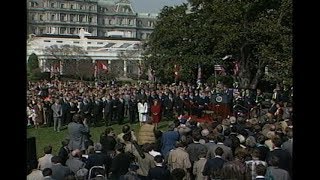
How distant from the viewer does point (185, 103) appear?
2064 cm

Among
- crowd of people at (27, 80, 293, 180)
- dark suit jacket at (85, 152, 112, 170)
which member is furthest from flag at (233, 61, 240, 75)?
dark suit jacket at (85, 152, 112, 170)

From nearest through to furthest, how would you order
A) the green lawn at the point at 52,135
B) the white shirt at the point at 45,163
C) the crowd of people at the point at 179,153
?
1. the crowd of people at the point at 179,153
2. the white shirt at the point at 45,163
3. the green lawn at the point at 52,135

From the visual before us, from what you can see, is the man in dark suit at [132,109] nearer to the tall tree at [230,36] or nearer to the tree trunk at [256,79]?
the tall tree at [230,36]

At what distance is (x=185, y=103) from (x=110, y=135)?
11.5m

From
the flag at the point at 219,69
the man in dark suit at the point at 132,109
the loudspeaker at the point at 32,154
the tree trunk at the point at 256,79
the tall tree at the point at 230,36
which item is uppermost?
the tall tree at the point at 230,36

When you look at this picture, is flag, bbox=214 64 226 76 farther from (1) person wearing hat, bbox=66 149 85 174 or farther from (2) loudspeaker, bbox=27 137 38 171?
(2) loudspeaker, bbox=27 137 38 171

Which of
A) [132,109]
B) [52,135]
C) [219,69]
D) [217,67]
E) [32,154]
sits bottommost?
[52,135]

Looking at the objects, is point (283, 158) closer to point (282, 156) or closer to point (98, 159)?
point (282, 156)

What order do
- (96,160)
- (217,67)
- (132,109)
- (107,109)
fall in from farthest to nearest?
(217,67) → (132,109) → (107,109) → (96,160)

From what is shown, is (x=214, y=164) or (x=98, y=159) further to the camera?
(x=98, y=159)

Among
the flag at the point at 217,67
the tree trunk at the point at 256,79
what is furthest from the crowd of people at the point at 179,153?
the flag at the point at 217,67

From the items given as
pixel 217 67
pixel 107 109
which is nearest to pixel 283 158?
pixel 107 109
